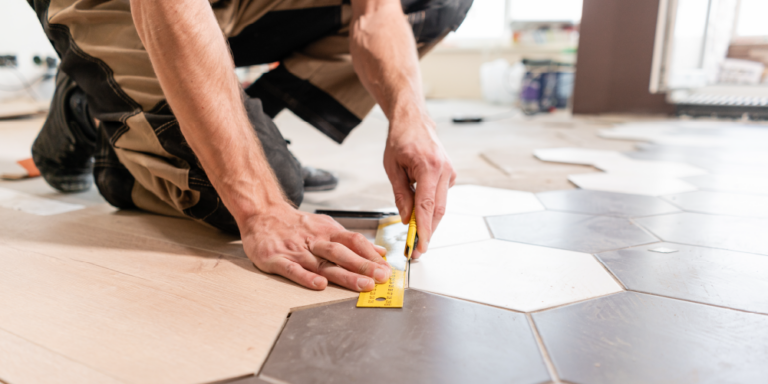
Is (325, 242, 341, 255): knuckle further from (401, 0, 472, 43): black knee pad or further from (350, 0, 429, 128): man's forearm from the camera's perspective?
(401, 0, 472, 43): black knee pad

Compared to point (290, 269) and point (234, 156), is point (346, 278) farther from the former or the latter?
point (234, 156)

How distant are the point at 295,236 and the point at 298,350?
0.25 m

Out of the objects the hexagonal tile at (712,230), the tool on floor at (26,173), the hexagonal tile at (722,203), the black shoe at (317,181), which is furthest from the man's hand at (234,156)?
the tool on floor at (26,173)

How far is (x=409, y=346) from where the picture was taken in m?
0.60

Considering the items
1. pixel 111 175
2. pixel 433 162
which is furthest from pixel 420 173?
pixel 111 175

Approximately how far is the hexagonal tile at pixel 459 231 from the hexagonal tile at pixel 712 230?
1.25ft

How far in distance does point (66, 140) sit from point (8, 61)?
2.93 metres

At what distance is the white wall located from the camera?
3.43 metres

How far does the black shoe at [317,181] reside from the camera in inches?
57.0

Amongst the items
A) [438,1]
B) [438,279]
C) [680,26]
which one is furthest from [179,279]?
[680,26]

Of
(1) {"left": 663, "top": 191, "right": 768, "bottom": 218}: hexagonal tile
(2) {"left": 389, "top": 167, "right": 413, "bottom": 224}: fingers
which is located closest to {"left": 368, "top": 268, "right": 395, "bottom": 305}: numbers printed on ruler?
(2) {"left": 389, "top": 167, "right": 413, "bottom": 224}: fingers

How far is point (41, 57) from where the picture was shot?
366 centimetres

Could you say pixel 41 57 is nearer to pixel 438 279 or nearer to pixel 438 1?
pixel 438 1

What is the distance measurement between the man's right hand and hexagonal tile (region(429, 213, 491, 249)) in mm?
194
